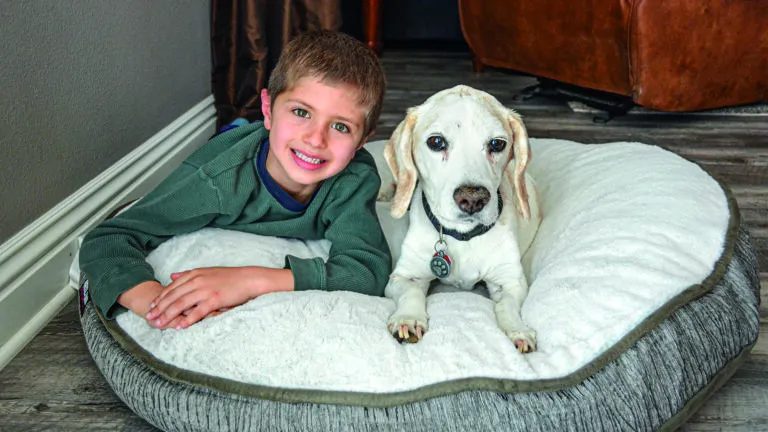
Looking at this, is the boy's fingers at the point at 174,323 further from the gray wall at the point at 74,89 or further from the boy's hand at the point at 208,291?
the gray wall at the point at 74,89

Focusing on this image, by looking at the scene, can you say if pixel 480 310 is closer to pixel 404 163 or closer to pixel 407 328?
pixel 407 328

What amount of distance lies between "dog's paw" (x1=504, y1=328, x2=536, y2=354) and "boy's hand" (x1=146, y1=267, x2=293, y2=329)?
0.58 m

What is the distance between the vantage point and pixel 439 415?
141cm

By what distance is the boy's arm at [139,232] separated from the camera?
176 centimetres

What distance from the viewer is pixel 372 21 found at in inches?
259

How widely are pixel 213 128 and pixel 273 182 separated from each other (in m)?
1.83

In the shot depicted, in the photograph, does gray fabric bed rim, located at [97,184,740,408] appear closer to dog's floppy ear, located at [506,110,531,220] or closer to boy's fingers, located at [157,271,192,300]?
boy's fingers, located at [157,271,192,300]

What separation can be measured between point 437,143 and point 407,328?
49cm

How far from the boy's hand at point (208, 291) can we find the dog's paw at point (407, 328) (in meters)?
0.32

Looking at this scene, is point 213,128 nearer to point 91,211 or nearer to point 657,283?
point 91,211

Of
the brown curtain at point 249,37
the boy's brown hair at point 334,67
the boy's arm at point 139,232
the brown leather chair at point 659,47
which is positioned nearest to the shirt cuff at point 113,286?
the boy's arm at point 139,232

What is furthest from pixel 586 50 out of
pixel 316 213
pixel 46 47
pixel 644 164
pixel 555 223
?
pixel 46 47

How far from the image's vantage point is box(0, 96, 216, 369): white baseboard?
1.97 metres

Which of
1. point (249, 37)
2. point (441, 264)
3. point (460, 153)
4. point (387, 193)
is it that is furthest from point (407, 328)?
point (249, 37)
